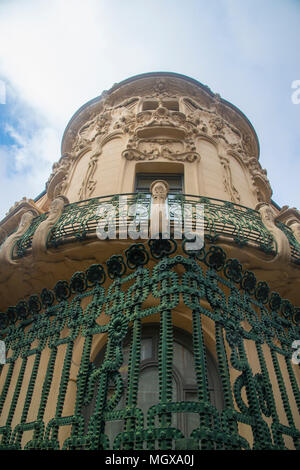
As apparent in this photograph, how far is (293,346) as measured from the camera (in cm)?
404

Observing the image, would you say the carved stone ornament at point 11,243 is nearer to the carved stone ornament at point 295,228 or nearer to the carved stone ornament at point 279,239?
the carved stone ornament at point 279,239

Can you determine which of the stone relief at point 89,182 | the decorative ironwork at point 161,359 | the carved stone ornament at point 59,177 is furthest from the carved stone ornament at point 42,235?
the carved stone ornament at point 59,177

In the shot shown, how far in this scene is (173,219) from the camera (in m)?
5.95

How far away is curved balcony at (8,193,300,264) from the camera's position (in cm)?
614

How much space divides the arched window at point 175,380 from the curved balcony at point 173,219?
193 centimetres

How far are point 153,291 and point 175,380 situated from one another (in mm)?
2705

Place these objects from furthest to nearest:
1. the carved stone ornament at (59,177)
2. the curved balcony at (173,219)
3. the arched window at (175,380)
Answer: the carved stone ornament at (59,177) < the curved balcony at (173,219) < the arched window at (175,380)

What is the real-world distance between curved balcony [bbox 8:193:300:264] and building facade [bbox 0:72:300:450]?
1.6 inches

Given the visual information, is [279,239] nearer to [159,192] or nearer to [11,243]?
[159,192]

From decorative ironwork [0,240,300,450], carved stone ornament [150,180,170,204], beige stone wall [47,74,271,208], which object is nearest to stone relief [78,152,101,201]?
beige stone wall [47,74,271,208]

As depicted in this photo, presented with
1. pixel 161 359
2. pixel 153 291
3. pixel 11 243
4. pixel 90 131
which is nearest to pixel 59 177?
pixel 90 131

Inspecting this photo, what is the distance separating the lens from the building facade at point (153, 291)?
298cm
